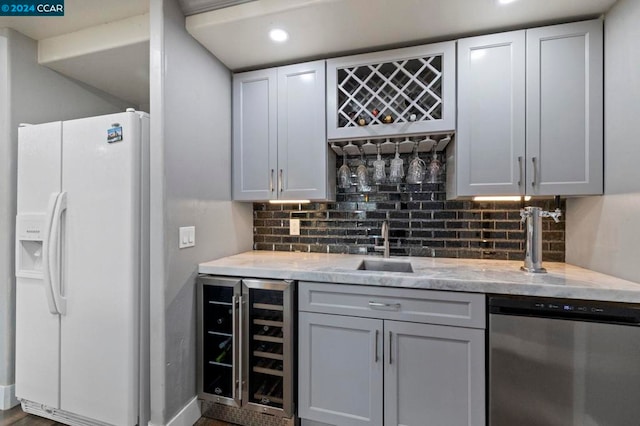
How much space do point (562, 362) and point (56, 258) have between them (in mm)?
2874

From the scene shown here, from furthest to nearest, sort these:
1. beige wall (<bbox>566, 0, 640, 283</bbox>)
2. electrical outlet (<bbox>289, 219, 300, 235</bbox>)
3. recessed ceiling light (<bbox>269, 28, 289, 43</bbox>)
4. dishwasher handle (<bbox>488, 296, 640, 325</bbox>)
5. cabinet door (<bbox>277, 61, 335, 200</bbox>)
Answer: electrical outlet (<bbox>289, 219, 300, 235</bbox>) < cabinet door (<bbox>277, 61, 335, 200</bbox>) < recessed ceiling light (<bbox>269, 28, 289, 43</bbox>) < beige wall (<bbox>566, 0, 640, 283</bbox>) < dishwasher handle (<bbox>488, 296, 640, 325</bbox>)

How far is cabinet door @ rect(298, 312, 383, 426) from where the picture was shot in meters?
1.55

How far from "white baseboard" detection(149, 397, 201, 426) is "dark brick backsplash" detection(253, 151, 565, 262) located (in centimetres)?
125

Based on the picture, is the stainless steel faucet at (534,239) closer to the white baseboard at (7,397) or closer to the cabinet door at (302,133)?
the cabinet door at (302,133)

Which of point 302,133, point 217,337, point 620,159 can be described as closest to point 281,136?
point 302,133

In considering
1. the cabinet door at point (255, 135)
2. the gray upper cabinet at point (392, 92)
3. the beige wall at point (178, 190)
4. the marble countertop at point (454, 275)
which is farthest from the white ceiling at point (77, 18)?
the marble countertop at point (454, 275)

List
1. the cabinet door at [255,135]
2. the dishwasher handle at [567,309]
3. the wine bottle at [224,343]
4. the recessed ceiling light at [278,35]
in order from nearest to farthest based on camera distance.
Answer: the dishwasher handle at [567,309] < the recessed ceiling light at [278,35] < the wine bottle at [224,343] < the cabinet door at [255,135]

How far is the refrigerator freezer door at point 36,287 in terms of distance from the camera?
175 cm

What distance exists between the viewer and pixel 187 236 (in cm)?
177

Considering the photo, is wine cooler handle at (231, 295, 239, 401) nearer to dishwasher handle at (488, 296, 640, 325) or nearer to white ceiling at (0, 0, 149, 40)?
dishwasher handle at (488, 296, 640, 325)

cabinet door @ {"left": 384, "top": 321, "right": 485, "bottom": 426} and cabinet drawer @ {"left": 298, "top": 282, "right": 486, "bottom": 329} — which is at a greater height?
cabinet drawer @ {"left": 298, "top": 282, "right": 486, "bottom": 329}

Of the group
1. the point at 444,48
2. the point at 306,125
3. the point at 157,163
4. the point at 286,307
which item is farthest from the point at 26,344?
the point at 444,48

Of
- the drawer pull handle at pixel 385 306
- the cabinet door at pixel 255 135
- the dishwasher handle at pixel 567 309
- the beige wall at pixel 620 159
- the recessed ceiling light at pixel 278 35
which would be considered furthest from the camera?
the cabinet door at pixel 255 135

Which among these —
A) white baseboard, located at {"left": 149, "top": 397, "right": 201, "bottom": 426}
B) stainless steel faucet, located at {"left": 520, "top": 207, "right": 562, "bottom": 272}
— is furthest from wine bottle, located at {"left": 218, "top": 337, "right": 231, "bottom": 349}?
stainless steel faucet, located at {"left": 520, "top": 207, "right": 562, "bottom": 272}
